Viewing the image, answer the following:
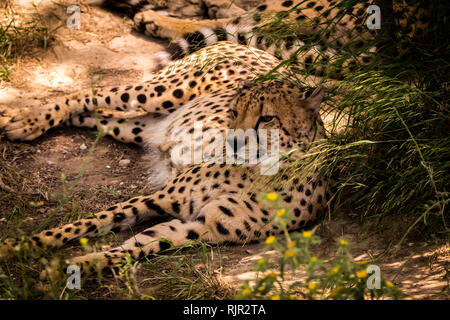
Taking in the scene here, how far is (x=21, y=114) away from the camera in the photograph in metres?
4.29

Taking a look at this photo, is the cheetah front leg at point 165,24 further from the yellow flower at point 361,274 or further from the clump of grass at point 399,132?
the yellow flower at point 361,274

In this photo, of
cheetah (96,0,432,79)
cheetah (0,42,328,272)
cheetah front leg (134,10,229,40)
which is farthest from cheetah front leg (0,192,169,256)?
cheetah front leg (134,10,229,40)

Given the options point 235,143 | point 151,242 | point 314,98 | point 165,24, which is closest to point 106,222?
point 151,242

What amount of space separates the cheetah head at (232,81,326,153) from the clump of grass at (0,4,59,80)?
7.50 feet

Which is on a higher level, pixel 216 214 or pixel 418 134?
pixel 418 134

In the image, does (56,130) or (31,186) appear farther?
(56,130)

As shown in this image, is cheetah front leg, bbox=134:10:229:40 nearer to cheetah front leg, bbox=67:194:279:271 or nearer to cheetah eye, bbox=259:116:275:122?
cheetah eye, bbox=259:116:275:122

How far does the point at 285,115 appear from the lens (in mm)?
3559

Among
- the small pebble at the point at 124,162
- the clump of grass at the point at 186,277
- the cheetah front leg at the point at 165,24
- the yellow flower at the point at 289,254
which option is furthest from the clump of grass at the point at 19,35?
the yellow flower at the point at 289,254

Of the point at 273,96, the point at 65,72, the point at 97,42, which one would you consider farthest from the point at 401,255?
the point at 97,42

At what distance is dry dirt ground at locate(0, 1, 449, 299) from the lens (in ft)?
9.57

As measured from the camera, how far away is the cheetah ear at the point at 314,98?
3.46m

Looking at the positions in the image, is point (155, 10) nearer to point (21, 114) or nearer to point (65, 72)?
point (65, 72)

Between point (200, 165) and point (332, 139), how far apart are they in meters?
0.87
